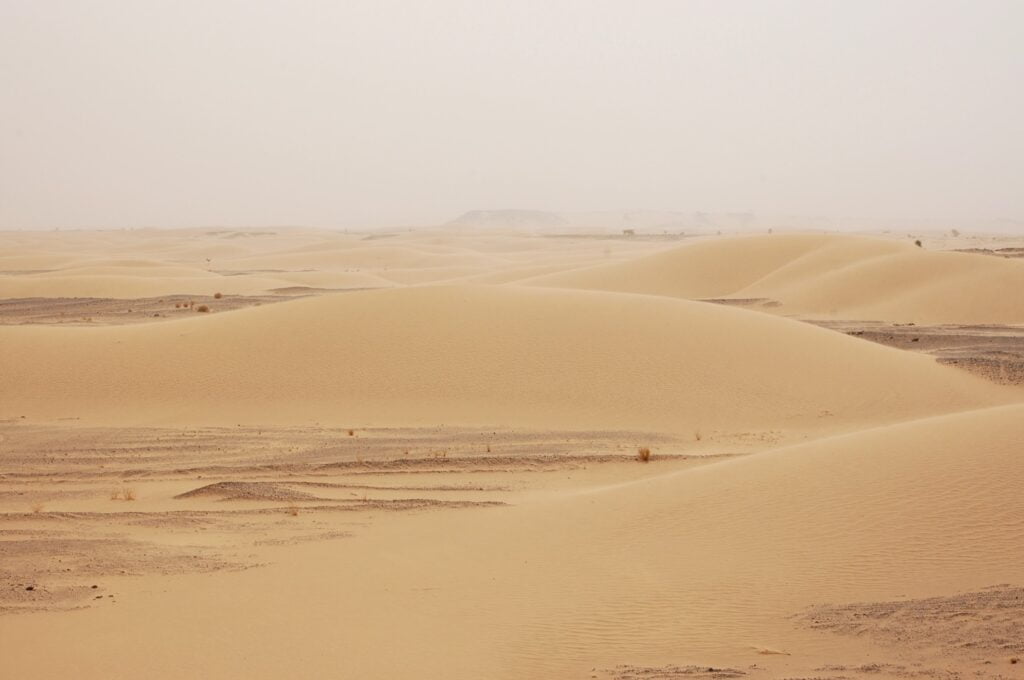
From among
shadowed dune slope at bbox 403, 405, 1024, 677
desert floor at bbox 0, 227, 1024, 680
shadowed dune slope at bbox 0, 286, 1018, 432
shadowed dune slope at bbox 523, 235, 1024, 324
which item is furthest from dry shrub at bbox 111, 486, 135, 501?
shadowed dune slope at bbox 523, 235, 1024, 324

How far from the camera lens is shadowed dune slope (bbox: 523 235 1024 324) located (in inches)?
1266

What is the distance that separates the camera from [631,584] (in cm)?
786

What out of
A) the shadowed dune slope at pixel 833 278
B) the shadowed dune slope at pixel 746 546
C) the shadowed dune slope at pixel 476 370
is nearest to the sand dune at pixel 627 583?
the shadowed dune slope at pixel 746 546

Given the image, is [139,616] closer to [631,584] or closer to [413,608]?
[413,608]

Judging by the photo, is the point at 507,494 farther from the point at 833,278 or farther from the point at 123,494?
the point at 833,278

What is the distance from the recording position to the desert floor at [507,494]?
675cm

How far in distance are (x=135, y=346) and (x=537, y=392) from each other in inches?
316

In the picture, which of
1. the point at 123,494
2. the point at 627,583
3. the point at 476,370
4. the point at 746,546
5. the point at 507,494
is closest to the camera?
the point at 627,583

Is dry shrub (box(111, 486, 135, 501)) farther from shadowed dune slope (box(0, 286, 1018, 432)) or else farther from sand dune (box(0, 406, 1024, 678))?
shadowed dune slope (box(0, 286, 1018, 432))

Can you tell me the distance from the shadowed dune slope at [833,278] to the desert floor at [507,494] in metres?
7.33

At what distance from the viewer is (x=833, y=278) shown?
3691 cm

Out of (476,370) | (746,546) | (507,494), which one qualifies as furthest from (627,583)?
(476,370)

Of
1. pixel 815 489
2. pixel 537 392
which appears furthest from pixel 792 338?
pixel 815 489

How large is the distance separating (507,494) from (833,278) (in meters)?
28.4
